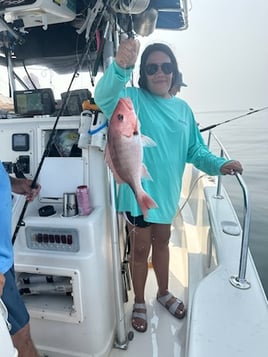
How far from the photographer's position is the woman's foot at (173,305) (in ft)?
6.35

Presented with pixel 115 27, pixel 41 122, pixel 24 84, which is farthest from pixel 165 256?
pixel 24 84

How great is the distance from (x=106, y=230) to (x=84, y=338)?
2.05 ft

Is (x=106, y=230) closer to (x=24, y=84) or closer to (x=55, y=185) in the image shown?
(x=55, y=185)

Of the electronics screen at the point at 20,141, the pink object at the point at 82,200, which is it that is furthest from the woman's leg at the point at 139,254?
the electronics screen at the point at 20,141

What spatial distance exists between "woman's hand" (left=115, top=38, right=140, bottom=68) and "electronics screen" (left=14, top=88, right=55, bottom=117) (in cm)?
89

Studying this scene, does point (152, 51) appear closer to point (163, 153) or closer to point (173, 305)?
point (163, 153)

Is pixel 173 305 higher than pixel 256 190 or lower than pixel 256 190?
lower

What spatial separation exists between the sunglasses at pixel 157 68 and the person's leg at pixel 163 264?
92 centimetres

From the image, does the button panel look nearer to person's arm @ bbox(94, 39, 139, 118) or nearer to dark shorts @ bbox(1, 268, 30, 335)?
dark shorts @ bbox(1, 268, 30, 335)

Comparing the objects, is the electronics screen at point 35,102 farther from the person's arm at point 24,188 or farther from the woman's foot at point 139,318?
the woman's foot at point 139,318

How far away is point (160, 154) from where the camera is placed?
1610 millimetres

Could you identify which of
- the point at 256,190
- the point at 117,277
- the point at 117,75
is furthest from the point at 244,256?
the point at 256,190

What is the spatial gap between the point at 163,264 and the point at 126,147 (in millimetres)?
1172

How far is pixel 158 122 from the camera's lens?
1.59 metres
